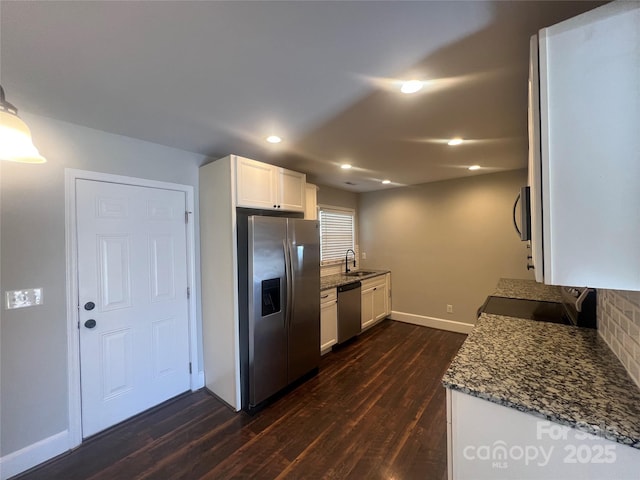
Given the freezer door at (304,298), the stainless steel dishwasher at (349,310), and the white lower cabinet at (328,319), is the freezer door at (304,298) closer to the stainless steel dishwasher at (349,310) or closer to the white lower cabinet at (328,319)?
the white lower cabinet at (328,319)

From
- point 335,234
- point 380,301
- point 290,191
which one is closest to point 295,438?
point 290,191

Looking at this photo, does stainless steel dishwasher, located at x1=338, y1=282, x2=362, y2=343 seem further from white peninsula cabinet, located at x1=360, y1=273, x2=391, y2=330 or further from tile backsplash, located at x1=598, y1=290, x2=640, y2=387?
tile backsplash, located at x1=598, y1=290, x2=640, y2=387

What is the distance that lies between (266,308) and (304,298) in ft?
1.54

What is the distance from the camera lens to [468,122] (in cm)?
207

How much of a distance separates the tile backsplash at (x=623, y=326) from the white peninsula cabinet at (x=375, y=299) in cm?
279

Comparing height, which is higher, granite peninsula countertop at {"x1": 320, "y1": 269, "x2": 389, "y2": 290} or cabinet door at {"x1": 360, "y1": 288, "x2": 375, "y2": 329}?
granite peninsula countertop at {"x1": 320, "y1": 269, "x2": 389, "y2": 290}

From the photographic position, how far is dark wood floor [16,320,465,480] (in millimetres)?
1762

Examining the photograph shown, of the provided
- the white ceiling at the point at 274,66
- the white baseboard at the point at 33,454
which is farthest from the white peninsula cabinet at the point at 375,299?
the white baseboard at the point at 33,454

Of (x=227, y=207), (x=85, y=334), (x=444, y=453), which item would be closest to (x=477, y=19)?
(x=227, y=207)

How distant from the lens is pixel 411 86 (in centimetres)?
156

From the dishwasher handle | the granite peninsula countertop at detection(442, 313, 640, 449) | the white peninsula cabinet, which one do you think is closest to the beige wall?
the white peninsula cabinet

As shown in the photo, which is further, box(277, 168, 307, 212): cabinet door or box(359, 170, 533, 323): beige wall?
box(359, 170, 533, 323): beige wall

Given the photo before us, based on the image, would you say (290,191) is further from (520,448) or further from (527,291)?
(527,291)

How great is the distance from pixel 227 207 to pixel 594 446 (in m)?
2.55
